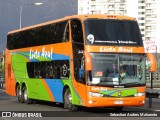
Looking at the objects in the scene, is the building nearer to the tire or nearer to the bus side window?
the tire

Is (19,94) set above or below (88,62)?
below

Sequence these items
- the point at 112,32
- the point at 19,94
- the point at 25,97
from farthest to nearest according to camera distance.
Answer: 1. the point at 19,94
2. the point at 25,97
3. the point at 112,32

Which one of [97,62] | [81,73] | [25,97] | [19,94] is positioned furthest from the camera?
[19,94]

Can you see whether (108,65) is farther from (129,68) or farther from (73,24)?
(73,24)

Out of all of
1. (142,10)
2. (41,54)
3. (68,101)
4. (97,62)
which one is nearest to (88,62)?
(97,62)

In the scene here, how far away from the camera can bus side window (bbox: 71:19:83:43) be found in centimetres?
1922

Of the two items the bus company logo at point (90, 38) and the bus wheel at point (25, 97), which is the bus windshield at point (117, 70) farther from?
the bus wheel at point (25, 97)

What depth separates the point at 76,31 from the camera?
19594mm

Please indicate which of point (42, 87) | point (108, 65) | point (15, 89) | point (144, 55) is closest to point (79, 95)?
point (108, 65)

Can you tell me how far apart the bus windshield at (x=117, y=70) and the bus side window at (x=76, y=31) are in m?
0.94

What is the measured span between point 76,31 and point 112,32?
4.52ft

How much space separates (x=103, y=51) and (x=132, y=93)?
191 centimetres

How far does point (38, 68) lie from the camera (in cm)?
2384

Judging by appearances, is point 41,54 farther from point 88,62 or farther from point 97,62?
point 88,62
